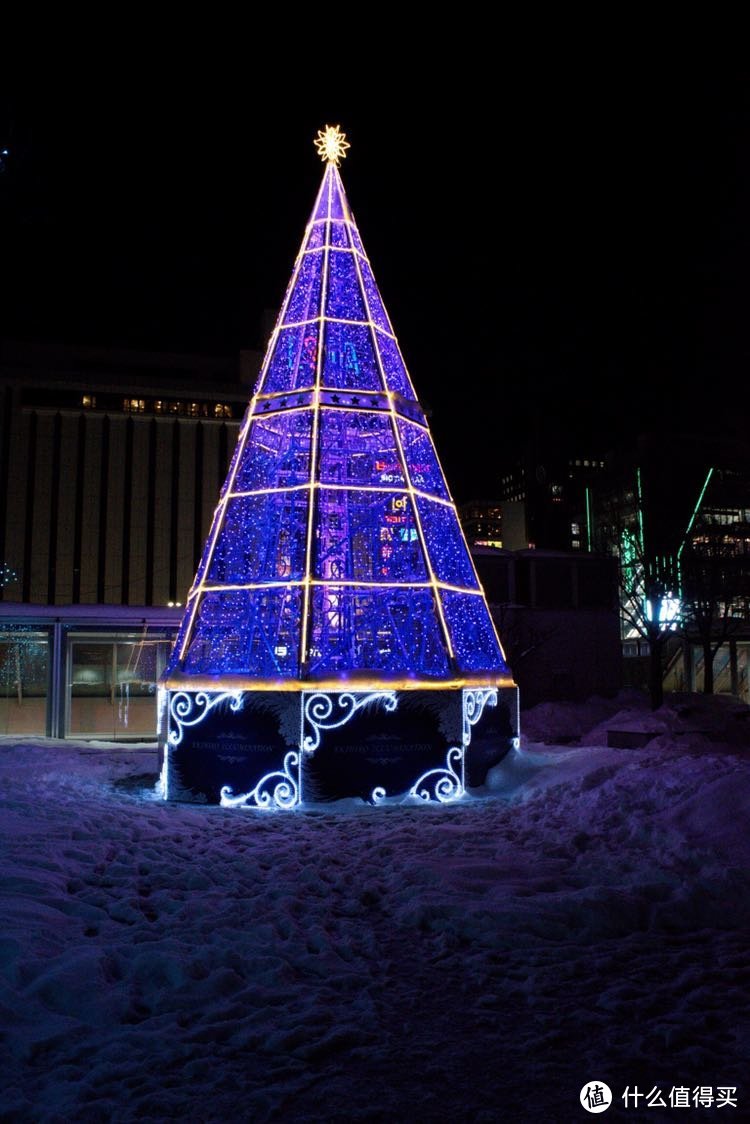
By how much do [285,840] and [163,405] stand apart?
4669 centimetres

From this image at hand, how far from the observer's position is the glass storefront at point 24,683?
64.1 feet

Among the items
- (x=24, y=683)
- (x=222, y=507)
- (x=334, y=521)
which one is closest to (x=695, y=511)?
(x=334, y=521)

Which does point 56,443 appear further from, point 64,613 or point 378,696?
point 378,696

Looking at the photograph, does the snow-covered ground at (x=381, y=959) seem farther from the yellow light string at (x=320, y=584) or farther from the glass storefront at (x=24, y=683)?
the glass storefront at (x=24, y=683)

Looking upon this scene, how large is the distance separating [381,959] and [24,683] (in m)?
17.2

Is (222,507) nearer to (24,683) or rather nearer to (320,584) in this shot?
(320,584)

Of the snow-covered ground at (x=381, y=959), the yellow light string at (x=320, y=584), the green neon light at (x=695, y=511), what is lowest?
the snow-covered ground at (x=381, y=959)

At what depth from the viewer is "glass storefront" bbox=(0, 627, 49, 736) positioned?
64.1 feet

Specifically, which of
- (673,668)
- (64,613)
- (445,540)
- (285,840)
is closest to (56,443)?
(64,613)

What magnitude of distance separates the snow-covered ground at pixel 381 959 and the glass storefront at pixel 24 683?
1135 centimetres

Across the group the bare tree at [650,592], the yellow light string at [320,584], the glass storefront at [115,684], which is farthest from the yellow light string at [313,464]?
the bare tree at [650,592]

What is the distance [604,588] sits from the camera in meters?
29.5

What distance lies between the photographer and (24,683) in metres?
19.7

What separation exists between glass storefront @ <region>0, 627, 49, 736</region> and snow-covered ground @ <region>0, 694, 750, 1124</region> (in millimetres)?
11351
